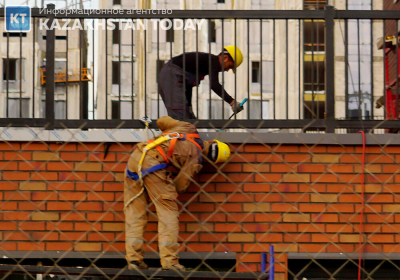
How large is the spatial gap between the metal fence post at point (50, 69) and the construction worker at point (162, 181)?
36.9 inches

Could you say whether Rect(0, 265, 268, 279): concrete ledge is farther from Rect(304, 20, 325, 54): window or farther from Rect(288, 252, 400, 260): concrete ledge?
Rect(304, 20, 325, 54): window

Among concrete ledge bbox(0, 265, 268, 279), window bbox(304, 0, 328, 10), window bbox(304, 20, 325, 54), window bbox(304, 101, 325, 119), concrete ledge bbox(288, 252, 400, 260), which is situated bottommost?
concrete ledge bbox(288, 252, 400, 260)

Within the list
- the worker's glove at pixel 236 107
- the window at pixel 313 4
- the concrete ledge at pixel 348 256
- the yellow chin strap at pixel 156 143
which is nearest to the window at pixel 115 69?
the yellow chin strap at pixel 156 143

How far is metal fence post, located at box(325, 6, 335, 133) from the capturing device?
4777 millimetres

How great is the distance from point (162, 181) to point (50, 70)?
151 centimetres

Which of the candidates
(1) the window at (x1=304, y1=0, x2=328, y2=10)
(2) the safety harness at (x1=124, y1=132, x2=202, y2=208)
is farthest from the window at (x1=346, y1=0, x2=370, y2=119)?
(1) the window at (x1=304, y1=0, x2=328, y2=10)

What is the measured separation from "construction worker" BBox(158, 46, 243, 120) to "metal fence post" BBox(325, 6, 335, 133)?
793 millimetres

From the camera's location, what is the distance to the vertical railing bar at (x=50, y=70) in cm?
474

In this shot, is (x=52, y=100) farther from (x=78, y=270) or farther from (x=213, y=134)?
(x=78, y=270)

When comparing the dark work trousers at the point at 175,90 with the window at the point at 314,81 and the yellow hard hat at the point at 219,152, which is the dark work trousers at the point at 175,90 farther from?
the window at the point at 314,81

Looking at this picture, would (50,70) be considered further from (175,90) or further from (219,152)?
(219,152)

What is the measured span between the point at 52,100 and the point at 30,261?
144 cm

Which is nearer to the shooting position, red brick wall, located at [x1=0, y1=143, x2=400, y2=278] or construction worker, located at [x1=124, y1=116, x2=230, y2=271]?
construction worker, located at [x1=124, y1=116, x2=230, y2=271]

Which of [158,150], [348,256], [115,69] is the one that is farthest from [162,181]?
[115,69]
